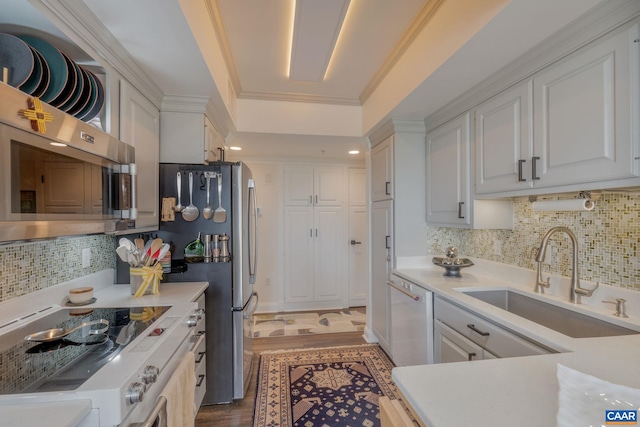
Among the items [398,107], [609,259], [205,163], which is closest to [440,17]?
[398,107]

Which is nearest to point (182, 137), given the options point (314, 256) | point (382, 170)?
point (382, 170)

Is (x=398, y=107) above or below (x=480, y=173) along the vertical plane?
above

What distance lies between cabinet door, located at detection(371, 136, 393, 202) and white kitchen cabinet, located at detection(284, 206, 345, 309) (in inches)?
46.9

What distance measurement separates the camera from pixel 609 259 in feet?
4.60

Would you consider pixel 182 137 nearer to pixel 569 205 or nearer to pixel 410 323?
pixel 410 323

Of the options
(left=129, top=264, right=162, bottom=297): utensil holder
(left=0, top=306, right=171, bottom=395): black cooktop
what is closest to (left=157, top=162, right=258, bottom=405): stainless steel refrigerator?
(left=129, top=264, right=162, bottom=297): utensil holder

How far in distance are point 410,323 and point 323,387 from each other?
0.86 metres

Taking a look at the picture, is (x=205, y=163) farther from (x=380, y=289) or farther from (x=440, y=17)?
A: (x=380, y=289)

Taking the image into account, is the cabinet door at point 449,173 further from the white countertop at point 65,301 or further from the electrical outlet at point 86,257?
the electrical outlet at point 86,257

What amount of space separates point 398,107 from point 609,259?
5.17ft

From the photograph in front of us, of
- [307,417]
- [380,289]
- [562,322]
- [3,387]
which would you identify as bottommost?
[307,417]

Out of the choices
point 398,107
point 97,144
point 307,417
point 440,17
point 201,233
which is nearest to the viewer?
point 97,144

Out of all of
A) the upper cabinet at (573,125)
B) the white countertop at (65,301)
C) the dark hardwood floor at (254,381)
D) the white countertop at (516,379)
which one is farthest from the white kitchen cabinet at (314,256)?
the white countertop at (516,379)

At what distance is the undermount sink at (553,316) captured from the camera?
1280mm
